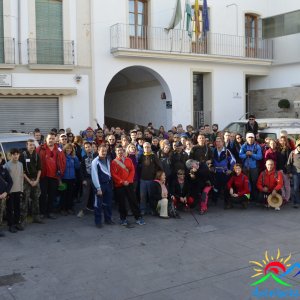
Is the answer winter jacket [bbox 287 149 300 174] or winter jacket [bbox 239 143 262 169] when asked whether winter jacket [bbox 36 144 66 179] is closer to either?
winter jacket [bbox 239 143 262 169]

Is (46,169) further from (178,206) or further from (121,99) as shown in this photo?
(121,99)

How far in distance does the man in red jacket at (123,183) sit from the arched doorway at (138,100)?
11.4m

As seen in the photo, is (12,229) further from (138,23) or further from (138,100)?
(138,100)

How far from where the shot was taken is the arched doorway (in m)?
20.4

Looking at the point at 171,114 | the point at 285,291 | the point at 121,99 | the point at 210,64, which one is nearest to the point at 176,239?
the point at 285,291

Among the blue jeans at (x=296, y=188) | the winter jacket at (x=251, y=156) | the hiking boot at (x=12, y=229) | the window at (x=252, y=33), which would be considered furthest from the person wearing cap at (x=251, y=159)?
the window at (x=252, y=33)

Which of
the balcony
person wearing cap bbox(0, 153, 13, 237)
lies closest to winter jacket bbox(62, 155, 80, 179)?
person wearing cap bbox(0, 153, 13, 237)

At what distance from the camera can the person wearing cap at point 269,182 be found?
10.2 metres

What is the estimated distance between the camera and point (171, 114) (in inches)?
788

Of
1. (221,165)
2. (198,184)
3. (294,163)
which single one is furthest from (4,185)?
(294,163)

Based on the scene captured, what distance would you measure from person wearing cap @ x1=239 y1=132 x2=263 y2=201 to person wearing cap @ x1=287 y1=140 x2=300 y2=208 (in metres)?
0.70

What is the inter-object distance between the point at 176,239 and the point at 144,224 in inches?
46.4

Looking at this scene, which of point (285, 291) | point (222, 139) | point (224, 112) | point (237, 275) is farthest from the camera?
point (224, 112)

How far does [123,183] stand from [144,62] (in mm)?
11428
